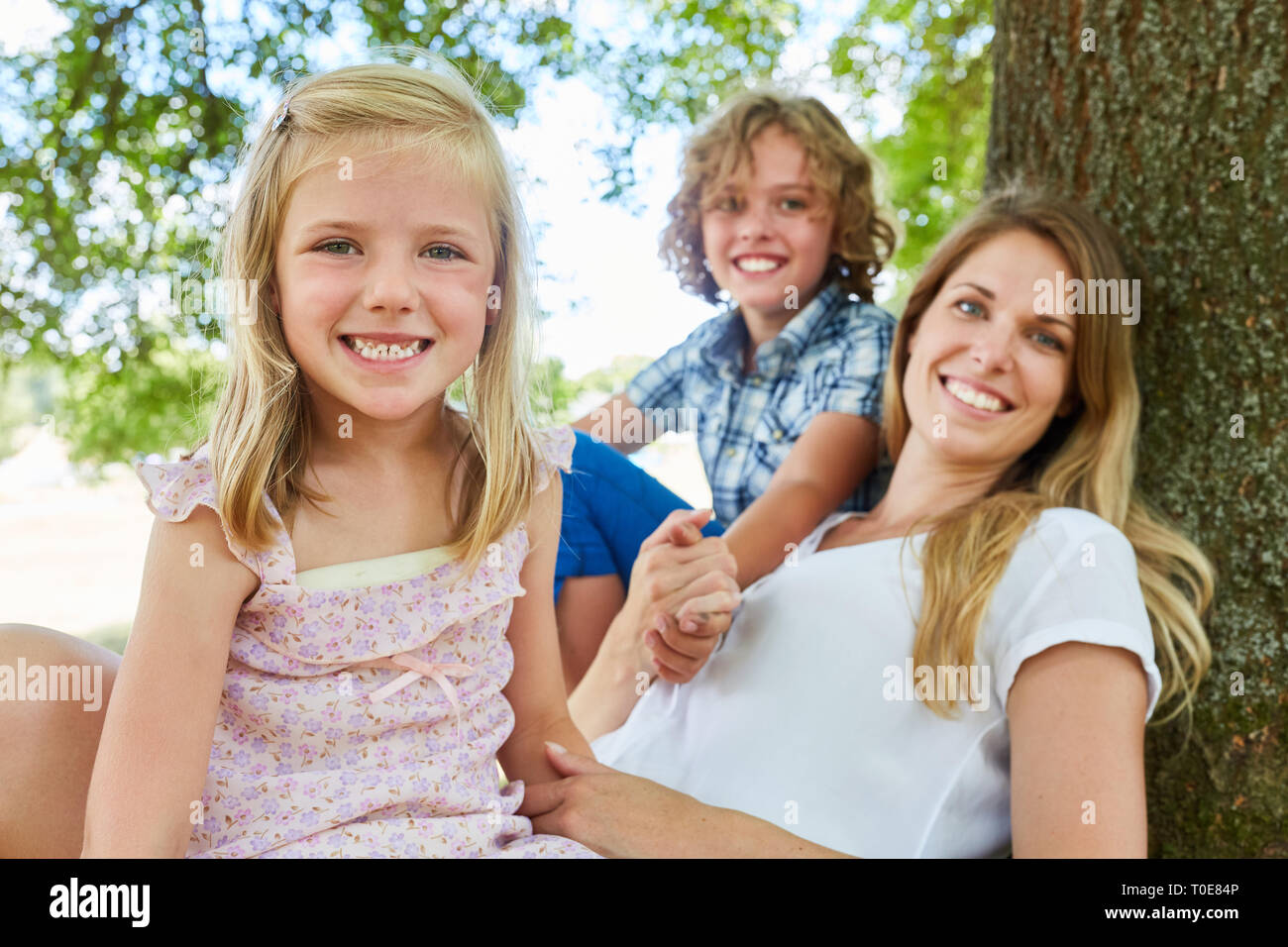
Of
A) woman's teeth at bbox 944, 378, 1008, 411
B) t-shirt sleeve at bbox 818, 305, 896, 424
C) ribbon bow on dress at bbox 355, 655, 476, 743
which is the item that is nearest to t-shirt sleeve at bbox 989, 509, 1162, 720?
woman's teeth at bbox 944, 378, 1008, 411

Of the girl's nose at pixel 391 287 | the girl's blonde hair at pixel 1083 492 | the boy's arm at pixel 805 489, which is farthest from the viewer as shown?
the boy's arm at pixel 805 489

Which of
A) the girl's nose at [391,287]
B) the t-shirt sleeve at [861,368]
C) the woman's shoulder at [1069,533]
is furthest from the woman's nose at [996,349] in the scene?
the girl's nose at [391,287]

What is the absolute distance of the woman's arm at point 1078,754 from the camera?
5.29 feet

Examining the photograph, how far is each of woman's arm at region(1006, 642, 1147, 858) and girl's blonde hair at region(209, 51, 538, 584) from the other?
2.78ft

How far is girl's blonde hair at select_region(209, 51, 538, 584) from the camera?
1467mm

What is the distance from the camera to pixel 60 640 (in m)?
1.49

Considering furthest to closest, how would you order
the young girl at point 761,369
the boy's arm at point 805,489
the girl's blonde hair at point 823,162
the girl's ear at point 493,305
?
the girl's blonde hair at point 823,162 → the young girl at point 761,369 → the boy's arm at point 805,489 → the girl's ear at point 493,305

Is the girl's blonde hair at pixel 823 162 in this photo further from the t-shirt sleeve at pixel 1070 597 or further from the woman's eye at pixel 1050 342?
the t-shirt sleeve at pixel 1070 597

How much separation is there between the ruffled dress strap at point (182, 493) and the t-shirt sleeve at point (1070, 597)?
45.5 inches

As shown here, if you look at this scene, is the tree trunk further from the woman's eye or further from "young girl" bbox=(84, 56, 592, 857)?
"young girl" bbox=(84, 56, 592, 857)

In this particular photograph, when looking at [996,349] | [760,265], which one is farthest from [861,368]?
[996,349]
